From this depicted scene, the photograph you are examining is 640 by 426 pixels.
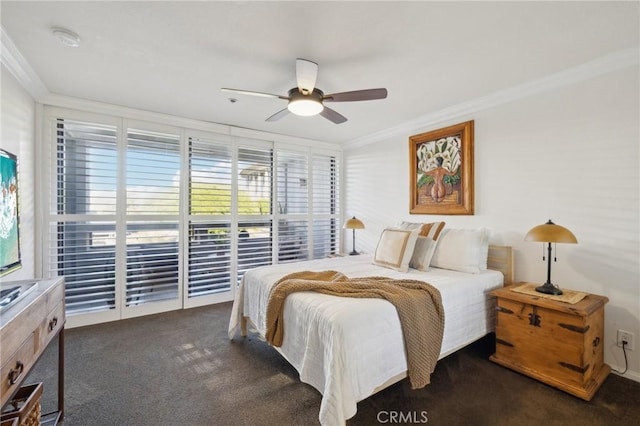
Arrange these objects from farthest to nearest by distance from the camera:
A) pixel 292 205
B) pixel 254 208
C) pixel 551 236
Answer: pixel 292 205
pixel 254 208
pixel 551 236

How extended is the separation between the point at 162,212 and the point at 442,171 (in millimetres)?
3575

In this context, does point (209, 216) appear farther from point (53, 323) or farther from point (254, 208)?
point (53, 323)

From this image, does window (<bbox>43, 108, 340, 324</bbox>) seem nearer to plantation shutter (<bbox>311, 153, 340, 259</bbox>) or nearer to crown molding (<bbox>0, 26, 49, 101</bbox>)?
plantation shutter (<bbox>311, 153, 340, 259</bbox>)

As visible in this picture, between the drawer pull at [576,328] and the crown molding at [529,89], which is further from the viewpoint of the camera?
the crown molding at [529,89]

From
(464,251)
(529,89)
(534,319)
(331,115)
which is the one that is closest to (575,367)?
(534,319)

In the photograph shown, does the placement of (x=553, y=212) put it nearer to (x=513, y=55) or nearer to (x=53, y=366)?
(x=513, y=55)

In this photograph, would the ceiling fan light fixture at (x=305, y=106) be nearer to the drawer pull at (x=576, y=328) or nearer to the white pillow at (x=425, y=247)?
the white pillow at (x=425, y=247)

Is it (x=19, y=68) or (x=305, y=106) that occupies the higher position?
(x=19, y=68)

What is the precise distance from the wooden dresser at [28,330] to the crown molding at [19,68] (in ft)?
5.62

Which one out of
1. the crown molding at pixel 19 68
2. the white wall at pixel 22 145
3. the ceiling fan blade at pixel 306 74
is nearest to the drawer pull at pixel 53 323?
the white wall at pixel 22 145

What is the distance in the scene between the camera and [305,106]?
2.40 m

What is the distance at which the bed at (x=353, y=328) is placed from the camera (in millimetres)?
1597

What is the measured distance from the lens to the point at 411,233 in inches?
117

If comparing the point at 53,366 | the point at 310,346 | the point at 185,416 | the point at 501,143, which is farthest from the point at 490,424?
the point at 53,366
